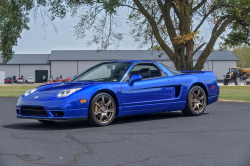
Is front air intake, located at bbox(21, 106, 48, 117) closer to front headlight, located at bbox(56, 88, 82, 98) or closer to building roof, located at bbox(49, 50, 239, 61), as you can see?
front headlight, located at bbox(56, 88, 82, 98)

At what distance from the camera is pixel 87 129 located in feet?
22.3

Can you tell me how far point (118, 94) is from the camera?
7.29 meters

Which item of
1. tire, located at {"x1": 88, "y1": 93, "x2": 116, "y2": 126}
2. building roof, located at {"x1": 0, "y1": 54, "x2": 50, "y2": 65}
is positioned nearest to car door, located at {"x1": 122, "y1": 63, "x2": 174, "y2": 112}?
tire, located at {"x1": 88, "y1": 93, "x2": 116, "y2": 126}

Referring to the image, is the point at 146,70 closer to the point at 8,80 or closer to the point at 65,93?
the point at 65,93

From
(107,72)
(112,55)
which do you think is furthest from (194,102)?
(112,55)

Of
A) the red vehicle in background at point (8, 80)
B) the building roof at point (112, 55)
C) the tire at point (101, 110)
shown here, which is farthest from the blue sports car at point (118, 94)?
the building roof at point (112, 55)

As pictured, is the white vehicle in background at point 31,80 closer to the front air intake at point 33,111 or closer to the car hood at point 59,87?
the car hood at point 59,87

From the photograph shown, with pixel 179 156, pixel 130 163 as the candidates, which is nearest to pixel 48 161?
pixel 130 163

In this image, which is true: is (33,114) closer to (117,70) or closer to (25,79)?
(117,70)

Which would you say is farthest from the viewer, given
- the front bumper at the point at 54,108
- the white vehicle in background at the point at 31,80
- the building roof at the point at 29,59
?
the building roof at the point at 29,59

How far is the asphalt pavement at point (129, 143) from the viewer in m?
4.31

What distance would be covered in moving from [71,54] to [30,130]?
7078cm

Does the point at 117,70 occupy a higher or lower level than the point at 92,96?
higher

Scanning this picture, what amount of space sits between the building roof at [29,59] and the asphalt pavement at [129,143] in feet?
229
